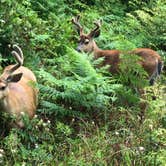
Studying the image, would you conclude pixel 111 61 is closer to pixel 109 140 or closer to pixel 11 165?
pixel 109 140

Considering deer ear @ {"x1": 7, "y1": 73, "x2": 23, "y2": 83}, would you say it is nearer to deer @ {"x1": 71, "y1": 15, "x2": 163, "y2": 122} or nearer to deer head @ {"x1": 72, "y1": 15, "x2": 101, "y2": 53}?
deer @ {"x1": 71, "y1": 15, "x2": 163, "y2": 122}

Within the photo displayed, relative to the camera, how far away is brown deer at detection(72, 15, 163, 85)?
10.2 m

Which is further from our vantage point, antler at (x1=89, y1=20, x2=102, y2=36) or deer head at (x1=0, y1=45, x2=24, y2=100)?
antler at (x1=89, y1=20, x2=102, y2=36)

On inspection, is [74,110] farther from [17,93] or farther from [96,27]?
[96,27]

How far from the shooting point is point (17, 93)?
7930 millimetres

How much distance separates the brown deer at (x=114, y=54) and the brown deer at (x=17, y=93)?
6.88 feet

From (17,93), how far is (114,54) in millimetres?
3290

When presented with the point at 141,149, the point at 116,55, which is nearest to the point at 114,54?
the point at 116,55

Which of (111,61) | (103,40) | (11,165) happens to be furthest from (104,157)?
(103,40)

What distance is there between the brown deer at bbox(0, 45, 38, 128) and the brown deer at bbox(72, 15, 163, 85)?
210 centimetres

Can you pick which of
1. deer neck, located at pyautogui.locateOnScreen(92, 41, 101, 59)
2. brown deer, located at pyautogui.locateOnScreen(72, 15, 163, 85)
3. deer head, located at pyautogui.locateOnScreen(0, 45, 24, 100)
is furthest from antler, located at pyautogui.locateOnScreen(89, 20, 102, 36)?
deer head, located at pyautogui.locateOnScreen(0, 45, 24, 100)

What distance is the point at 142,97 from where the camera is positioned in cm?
893

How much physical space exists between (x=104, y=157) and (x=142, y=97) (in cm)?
224

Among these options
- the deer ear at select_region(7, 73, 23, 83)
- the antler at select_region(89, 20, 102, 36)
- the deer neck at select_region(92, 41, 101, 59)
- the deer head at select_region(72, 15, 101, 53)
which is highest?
the deer ear at select_region(7, 73, 23, 83)
